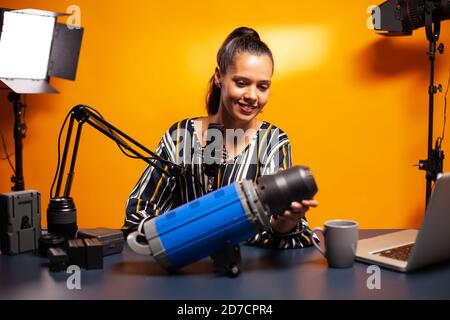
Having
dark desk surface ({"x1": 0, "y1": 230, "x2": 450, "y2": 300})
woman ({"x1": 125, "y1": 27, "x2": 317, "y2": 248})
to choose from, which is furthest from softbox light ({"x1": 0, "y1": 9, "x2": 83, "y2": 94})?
dark desk surface ({"x1": 0, "y1": 230, "x2": 450, "y2": 300})

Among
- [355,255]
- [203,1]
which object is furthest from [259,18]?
[355,255]

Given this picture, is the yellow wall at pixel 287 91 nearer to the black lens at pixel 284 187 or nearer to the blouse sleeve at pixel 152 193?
the blouse sleeve at pixel 152 193

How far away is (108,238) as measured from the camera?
1.21m

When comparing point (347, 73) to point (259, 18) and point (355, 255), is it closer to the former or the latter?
point (259, 18)

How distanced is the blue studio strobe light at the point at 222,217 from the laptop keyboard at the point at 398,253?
0.26 meters

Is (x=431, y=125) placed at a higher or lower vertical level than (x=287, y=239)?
higher

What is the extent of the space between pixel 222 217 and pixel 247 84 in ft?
2.12

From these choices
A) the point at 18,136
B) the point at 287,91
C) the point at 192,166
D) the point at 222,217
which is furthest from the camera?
the point at 287,91

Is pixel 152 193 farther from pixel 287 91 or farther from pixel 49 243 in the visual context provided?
pixel 287 91

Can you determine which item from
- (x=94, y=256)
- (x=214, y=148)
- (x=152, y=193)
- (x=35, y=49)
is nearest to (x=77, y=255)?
(x=94, y=256)

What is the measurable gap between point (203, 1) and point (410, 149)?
1427 millimetres

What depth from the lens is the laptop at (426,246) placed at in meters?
0.97

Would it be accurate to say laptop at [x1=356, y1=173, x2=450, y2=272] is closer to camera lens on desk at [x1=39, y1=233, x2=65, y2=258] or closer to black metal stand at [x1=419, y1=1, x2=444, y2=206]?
camera lens on desk at [x1=39, y1=233, x2=65, y2=258]

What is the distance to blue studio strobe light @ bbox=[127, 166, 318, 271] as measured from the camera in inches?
39.3
